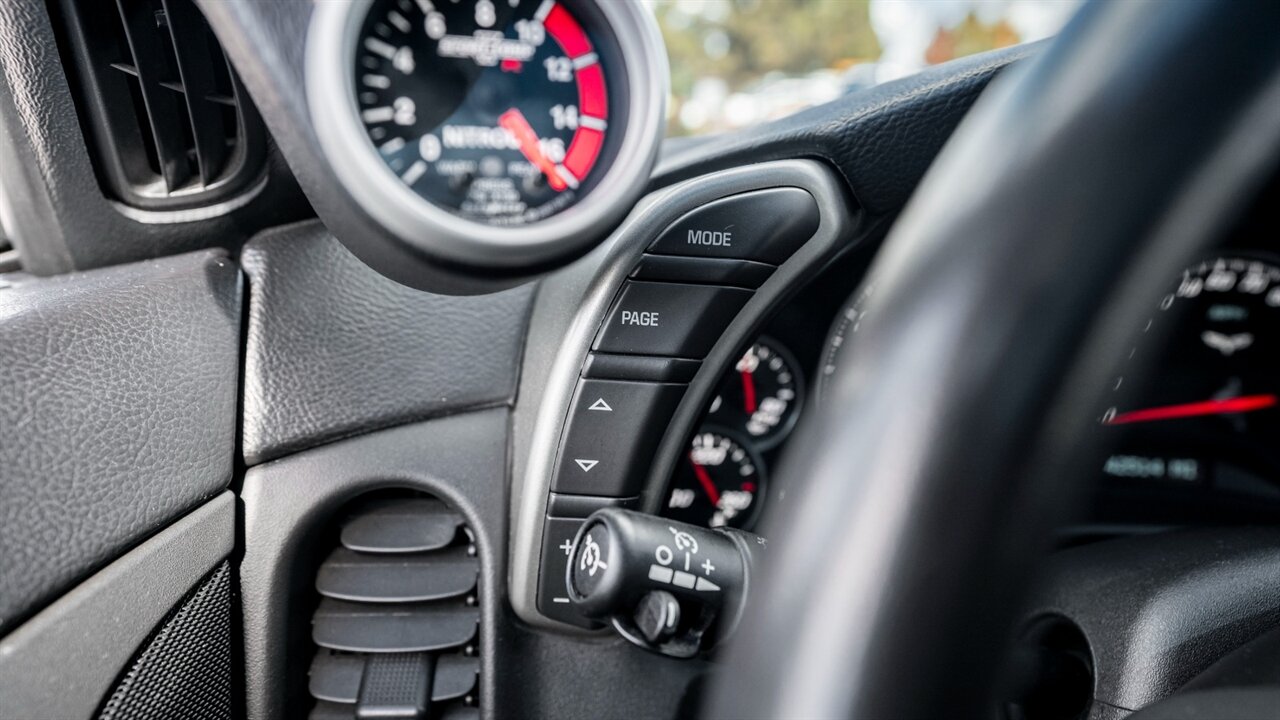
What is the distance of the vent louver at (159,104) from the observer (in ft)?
4.17

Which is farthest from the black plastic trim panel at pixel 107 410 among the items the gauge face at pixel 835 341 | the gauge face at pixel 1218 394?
the gauge face at pixel 1218 394

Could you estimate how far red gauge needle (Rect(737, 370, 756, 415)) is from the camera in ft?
6.05

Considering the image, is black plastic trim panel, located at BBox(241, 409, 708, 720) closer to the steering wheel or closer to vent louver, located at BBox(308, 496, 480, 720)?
vent louver, located at BBox(308, 496, 480, 720)

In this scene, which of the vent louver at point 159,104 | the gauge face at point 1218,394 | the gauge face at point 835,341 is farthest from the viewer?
the gauge face at point 1218,394

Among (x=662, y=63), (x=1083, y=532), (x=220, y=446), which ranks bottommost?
(x=1083, y=532)

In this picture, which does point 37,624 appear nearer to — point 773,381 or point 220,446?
point 220,446

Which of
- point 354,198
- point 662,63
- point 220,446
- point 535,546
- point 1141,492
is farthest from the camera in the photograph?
point 1141,492

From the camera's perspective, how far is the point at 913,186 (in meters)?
1.45

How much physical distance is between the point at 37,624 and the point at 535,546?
0.58m

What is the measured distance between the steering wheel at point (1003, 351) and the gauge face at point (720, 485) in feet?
4.53

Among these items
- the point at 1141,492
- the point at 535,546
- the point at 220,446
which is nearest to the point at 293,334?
the point at 220,446

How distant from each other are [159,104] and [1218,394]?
1932mm

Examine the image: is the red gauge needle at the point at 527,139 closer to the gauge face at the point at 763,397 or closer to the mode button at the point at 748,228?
the mode button at the point at 748,228

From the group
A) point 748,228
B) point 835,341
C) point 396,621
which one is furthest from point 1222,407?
point 396,621
